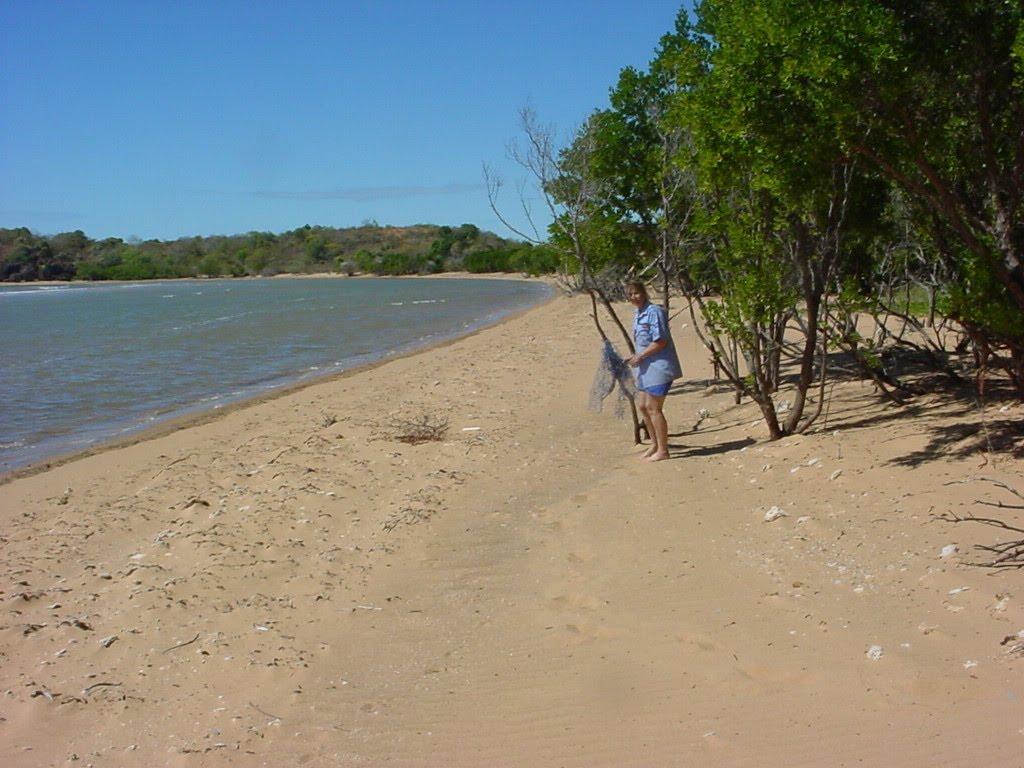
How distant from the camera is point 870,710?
14.2 feet

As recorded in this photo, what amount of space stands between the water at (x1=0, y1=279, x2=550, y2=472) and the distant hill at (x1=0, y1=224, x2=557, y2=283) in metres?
66.9

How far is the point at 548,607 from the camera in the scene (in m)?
5.98

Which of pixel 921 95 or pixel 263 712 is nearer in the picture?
pixel 263 712

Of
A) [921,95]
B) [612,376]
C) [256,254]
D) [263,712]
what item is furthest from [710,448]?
[256,254]

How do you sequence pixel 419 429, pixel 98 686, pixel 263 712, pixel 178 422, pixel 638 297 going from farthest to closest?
1. pixel 178 422
2. pixel 419 429
3. pixel 638 297
4. pixel 98 686
5. pixel 263 712

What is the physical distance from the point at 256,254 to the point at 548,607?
15786cm

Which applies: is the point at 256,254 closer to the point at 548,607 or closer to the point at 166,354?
the point at 166,354

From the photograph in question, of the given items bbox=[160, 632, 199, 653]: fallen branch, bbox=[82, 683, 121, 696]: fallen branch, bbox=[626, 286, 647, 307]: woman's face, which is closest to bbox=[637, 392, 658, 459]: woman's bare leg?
bbox=[626, 286, 647, 307]: woman's face

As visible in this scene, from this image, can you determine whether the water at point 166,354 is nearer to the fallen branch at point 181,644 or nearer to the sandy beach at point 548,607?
the sandy beach at point 548,607

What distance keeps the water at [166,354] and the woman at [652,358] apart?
357 inches

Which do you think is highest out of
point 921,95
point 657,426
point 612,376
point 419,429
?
point 921,95

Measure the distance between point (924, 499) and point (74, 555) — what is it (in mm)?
6199

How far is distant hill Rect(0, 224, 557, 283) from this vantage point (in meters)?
134

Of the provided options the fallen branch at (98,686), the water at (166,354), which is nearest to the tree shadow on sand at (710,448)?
the fallen branch at (98,686)
